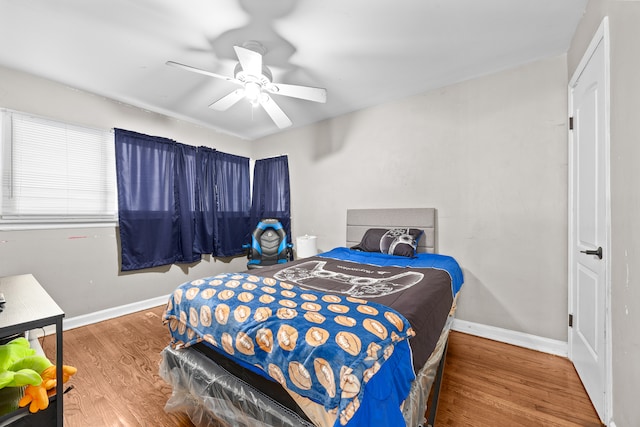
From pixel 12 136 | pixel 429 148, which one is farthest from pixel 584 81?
pixel 12 136

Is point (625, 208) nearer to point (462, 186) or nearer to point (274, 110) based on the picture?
point (462, 186)

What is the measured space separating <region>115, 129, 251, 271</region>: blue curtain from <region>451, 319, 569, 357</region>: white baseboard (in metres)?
3.31

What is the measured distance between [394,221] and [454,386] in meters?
1.67

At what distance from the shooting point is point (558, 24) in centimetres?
192

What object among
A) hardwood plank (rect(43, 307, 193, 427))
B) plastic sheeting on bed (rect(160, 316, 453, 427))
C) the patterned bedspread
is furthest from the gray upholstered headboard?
hardwood plank (rect(43, 307, 193, 427))

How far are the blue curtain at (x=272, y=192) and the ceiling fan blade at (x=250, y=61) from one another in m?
2.24

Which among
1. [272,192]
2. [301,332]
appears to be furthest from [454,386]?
[272,192]

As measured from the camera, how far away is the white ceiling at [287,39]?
68.5 inches

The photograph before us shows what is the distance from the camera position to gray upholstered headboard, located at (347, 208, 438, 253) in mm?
2818

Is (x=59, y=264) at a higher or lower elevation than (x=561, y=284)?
higher

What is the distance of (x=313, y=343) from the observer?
103 cm

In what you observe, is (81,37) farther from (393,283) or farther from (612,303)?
(612,303)

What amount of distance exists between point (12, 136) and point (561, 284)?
201 inches

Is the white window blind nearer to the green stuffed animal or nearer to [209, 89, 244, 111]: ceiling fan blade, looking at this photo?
[209, 89, 244, 111]: ceiling fan blade
